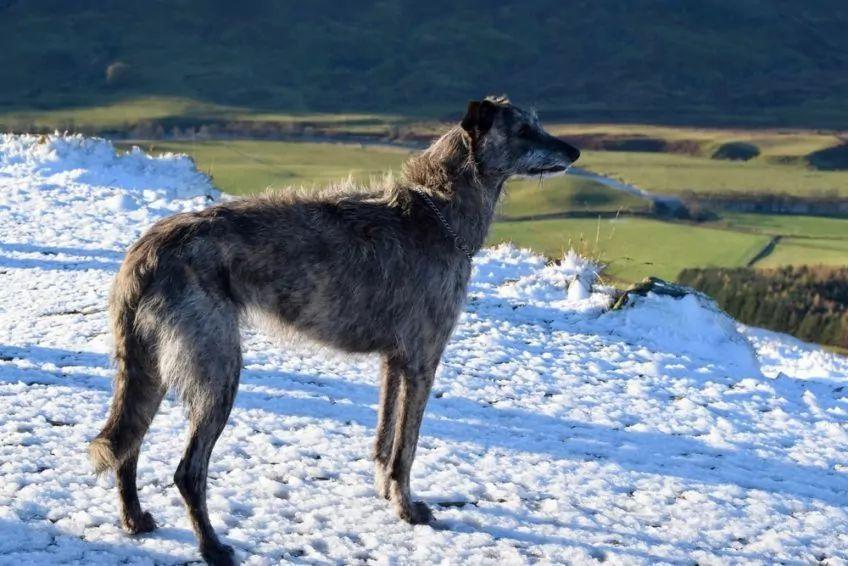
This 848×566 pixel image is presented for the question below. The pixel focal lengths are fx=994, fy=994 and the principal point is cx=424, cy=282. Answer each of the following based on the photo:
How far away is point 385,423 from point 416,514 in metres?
0.83

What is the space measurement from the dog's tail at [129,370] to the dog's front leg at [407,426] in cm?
175

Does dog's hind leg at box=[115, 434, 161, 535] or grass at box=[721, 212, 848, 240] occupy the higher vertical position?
dog's hind leg at box=[115, 434, 161, 535]

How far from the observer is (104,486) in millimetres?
6832

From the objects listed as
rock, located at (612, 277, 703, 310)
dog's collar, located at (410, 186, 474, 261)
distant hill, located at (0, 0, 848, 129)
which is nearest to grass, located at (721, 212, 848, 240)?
rock, located at (612, 277, 703, 310)

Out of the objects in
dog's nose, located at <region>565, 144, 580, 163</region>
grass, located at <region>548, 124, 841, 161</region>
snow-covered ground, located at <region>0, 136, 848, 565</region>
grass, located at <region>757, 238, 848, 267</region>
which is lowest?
grass, located at <region>757, 238, 848, 267</region>

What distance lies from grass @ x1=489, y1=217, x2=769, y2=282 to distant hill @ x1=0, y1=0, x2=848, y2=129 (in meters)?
60.9

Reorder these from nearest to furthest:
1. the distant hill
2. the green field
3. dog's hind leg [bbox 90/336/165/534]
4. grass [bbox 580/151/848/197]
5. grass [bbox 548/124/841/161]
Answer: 1. dog's hind leg [bbox 90/336/165/534]
2. the green field
3. grass [bbox 580/151/848/197]
4. grass [bbox 548/124/841/161]
5. the distant hill

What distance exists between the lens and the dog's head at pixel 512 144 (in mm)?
7289

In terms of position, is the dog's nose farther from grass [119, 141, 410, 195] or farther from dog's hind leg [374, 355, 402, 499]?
grass [119, 141, 410, 195]

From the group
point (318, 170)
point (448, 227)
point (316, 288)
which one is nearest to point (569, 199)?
point (318, 170)

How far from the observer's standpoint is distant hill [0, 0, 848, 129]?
11169 centimetres

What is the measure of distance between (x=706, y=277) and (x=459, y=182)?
2488 cm

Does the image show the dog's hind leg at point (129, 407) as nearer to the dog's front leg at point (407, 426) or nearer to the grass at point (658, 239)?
the dog's front leg at point (407, 426)

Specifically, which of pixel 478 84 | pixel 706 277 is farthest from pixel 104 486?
pixel 478 84
